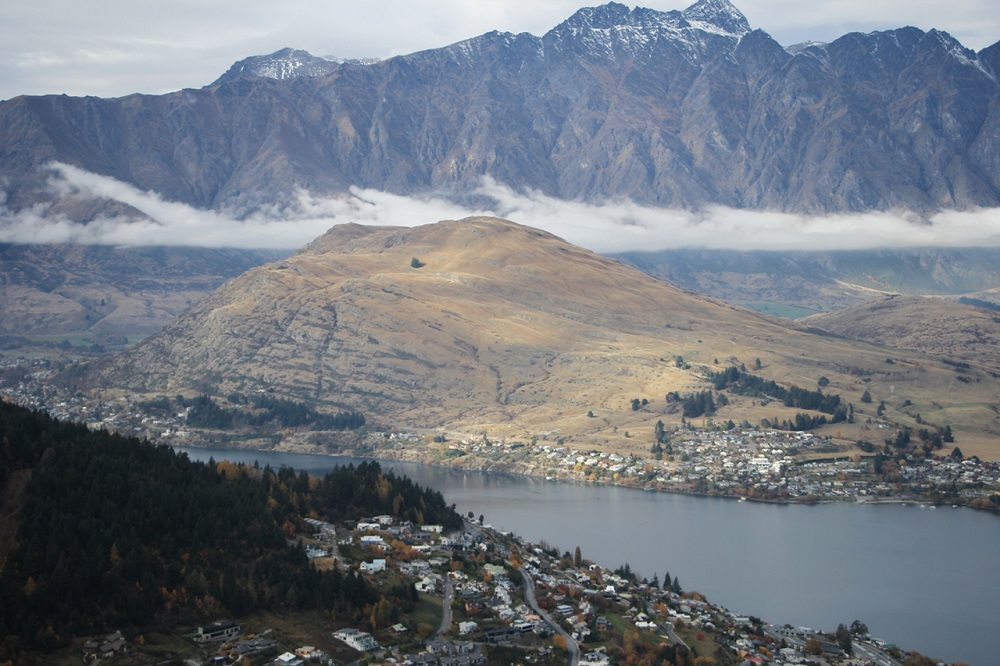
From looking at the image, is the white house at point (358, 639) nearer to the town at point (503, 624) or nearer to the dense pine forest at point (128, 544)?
the town at point (503, 624)

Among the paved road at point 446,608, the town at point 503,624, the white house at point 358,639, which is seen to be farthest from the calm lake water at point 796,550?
the white house at point 358,639

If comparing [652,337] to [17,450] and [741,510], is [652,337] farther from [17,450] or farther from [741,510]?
[17,450]

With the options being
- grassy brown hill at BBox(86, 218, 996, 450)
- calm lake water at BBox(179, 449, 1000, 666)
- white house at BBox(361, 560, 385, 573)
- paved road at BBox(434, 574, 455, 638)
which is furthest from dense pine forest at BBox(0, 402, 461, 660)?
grassy brown hill at BBox(86, 218, 996, 450)

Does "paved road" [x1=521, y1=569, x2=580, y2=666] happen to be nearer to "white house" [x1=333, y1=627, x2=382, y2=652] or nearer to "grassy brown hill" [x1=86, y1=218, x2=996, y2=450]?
"white house" [x1=333, y1=627, x2=382, y2=652]

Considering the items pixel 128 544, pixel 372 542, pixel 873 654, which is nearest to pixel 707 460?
pixel 873 654

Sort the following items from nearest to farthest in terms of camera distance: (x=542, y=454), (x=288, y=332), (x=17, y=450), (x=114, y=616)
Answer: (x=114, y=616), (x=17, y=450), (x=542, y=454), (x=288, y=332)

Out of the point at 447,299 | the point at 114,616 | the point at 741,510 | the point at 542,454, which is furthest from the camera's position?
the point at 447,299

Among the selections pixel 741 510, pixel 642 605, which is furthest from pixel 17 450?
pixel 741 510
